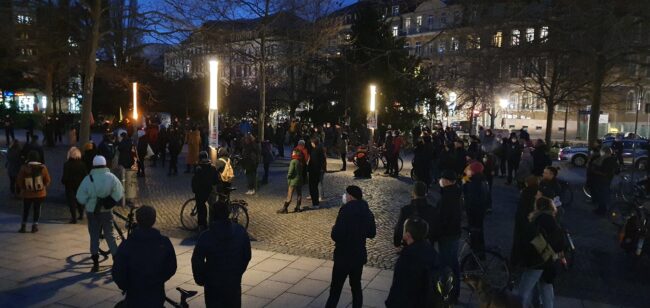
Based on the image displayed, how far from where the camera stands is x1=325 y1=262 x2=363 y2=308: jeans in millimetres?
5555

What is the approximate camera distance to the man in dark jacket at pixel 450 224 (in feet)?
20.9

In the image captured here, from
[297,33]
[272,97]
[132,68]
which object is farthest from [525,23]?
[272,97]

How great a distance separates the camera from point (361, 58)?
95.0 ft

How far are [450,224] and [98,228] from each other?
517cm

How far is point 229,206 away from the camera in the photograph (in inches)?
390

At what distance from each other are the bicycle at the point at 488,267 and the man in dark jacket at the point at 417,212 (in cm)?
111

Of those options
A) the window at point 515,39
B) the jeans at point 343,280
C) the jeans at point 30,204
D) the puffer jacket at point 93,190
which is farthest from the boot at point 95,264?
the window at point 515,39

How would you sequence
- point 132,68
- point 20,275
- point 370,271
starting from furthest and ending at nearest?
point 132,68 < point 370,271 < point 20,275

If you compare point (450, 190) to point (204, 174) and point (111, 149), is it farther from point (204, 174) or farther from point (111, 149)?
point (111, 149)

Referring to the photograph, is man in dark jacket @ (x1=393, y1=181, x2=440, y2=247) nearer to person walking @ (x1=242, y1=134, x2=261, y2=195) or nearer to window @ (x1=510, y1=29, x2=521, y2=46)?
person walking @ (x1=242, y1=134, x2=261, y2=195)

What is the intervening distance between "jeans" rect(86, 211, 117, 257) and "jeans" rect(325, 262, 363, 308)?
3734 mm

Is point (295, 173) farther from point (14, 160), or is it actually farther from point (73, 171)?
point (14, 160)

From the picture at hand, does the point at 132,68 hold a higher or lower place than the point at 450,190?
higher

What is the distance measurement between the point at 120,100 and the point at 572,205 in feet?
122
